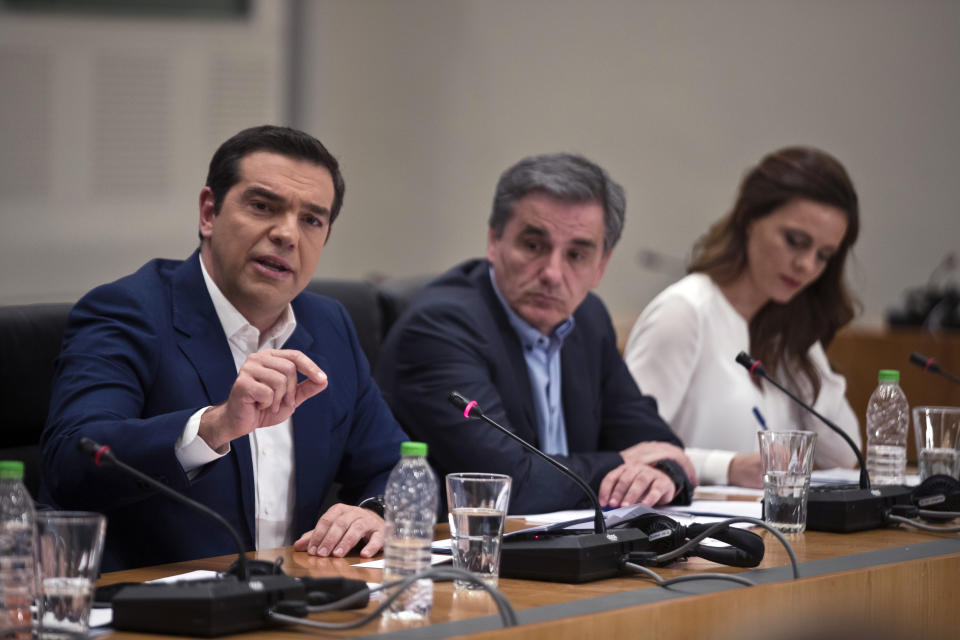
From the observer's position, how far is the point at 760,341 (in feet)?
11.2

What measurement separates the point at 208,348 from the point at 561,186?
97 cm

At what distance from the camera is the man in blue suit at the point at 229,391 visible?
1.83m

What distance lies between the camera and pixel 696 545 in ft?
5.75

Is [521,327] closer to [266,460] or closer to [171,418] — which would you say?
[266,460]

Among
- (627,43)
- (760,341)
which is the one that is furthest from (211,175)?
(627,43)

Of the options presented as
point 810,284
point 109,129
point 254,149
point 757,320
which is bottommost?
point 757,320

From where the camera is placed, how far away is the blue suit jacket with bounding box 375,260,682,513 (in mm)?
2459

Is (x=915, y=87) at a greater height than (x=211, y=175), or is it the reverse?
(x=915, y=87)

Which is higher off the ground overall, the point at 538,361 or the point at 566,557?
the point at 538,361

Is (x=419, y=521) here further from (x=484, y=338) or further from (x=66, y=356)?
(x=484, y=338)

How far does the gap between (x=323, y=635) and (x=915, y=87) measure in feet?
18.3

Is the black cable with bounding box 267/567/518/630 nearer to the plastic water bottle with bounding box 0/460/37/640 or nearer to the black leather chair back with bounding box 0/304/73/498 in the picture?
the plastic water bottle with bounding box 0/460/37/640

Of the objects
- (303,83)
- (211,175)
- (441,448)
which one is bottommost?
(441,448)

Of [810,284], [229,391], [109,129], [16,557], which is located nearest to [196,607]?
[16,557]
